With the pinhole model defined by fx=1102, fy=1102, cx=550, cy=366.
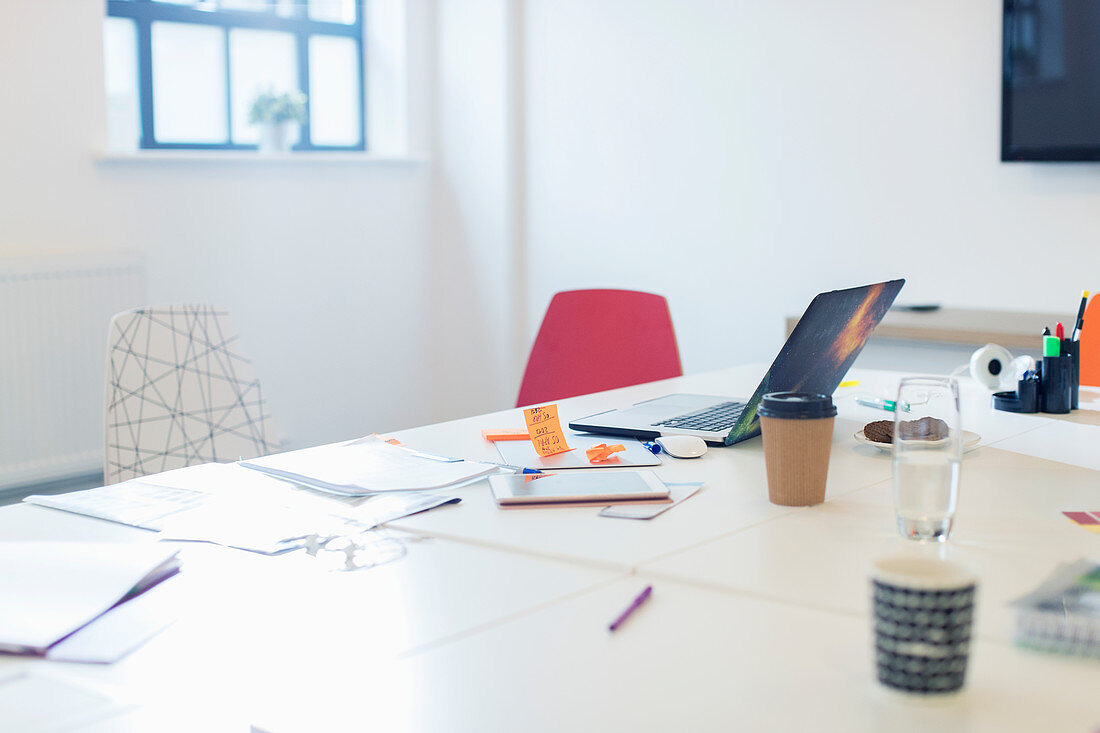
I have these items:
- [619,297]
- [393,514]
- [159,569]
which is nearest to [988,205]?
[619,297]

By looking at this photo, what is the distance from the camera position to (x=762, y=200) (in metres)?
3.71

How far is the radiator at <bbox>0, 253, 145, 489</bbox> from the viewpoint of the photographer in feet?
10.9

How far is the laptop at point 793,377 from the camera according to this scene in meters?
1.48

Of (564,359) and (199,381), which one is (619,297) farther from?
(199,381)

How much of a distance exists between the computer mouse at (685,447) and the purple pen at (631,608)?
0.55 meters

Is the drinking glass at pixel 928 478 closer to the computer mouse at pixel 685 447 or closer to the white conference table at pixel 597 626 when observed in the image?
the white conference table at pixel 597 626

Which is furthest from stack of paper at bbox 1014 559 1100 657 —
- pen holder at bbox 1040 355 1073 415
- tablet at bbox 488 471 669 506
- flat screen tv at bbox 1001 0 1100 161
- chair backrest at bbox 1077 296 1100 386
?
flat screen tv at bbox 1001 0 1100 161

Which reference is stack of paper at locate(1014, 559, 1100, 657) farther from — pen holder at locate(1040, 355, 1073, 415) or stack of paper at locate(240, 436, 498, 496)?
pen holder at locate(1040, 355, 1073, 415)

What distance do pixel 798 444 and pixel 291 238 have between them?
3127 mm

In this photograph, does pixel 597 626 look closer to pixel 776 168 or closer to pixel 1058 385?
pixel 1058 385

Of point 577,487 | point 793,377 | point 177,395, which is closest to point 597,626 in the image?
point 577,487

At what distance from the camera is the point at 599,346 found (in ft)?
8.60

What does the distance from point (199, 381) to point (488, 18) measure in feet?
8.11

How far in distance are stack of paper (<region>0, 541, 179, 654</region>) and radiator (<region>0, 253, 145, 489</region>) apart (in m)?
2.39
